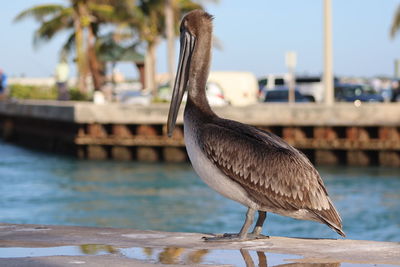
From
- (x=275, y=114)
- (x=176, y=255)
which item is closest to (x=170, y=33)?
(x=275, y=114)

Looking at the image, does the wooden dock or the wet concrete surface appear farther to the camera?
the wooden dock

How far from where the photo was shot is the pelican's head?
6977mm

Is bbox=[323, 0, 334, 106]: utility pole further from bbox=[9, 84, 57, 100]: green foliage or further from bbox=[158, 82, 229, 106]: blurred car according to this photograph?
bbox=[9, 84, 57, 100]: green foliage

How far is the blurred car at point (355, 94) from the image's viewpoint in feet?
145

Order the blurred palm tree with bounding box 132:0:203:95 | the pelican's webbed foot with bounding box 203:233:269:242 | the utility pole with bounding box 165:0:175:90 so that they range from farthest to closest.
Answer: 1. the blurred palm tree with bounding box 132:0:203:95
2. the utility pole with bounding box 165:0:175:90
3. the pelican's webbed foot with bounding box 203:233:269:242

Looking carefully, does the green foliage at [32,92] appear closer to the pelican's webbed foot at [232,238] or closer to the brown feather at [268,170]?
the pelican's webbed foot at [232,238]

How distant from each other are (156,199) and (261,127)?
5.16m

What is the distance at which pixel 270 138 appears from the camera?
6773 mm

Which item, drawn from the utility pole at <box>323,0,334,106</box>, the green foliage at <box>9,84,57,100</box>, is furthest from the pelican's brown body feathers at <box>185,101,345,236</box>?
the green foliage at <box>9,84,57,100</box>

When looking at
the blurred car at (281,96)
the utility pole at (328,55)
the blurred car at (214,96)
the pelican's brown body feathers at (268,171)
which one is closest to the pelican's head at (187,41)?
the pelican's brown body feathers at (268,171)

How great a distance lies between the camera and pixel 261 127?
2705 cm

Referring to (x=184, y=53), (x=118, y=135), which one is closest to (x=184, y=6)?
(x=118, y=135)

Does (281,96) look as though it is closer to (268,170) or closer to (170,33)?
(170,33)

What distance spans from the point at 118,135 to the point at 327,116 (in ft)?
24.7
